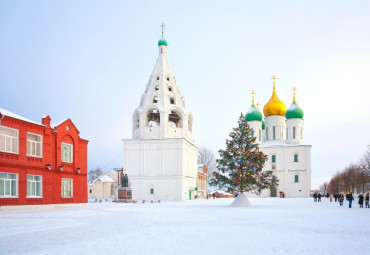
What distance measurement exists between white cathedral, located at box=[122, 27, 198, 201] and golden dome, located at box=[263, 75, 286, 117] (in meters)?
18.3

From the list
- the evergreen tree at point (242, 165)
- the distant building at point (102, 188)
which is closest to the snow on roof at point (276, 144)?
the distant building at point (102, 188)

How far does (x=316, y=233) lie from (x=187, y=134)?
3940 centimetres

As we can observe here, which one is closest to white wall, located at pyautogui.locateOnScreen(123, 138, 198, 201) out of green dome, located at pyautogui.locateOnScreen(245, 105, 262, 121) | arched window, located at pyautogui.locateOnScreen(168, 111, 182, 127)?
arched window, located at pyautogui.locateOnScreen(168, 111, 182, 127)

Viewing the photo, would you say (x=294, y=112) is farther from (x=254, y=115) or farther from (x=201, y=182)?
(x=201, y=182)

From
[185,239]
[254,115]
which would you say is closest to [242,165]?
[185,239]

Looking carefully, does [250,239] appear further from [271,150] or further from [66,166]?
[271,150]

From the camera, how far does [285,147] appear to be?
6197cm

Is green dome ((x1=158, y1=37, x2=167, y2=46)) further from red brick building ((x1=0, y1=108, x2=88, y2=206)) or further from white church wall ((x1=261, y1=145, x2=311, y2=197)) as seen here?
white church wall ((x1=261, y1=145, x2=311, y2=197))

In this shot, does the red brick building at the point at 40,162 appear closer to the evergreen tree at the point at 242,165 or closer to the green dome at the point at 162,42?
the evergreen tree at the point at 242,165

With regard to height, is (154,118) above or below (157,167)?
above

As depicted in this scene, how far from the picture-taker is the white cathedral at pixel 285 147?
61.1m

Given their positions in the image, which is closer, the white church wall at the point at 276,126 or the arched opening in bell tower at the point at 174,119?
the arched opening in bell tower at the point at 174,119

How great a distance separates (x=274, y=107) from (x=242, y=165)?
36.8 m

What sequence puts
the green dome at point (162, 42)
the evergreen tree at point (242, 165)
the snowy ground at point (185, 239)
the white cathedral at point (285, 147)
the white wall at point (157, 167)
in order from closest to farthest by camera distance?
the snowy ground at point (185, 239)
the evergreen tree at point (242, 165)
the white wall at point (157, 167)
the green dome at point (162, 42)
the white cathedral at point (285, 147)
